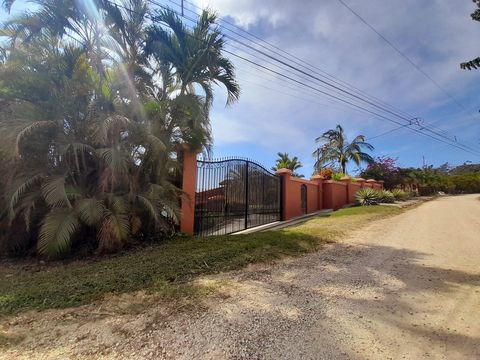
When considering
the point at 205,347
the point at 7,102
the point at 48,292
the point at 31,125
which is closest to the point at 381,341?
the point at 205,347

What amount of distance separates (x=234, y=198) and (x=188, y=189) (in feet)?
6.08

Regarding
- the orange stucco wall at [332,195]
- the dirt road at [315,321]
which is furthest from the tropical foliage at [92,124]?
the orange stucco wall at [332,195]

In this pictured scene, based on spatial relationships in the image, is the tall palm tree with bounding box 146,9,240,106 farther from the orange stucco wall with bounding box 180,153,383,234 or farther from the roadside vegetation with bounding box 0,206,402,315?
the roadside vegetation with bounding box 0,206,402,315

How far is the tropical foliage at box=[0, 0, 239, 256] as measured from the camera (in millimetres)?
6172

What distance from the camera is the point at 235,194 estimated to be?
9.96 m

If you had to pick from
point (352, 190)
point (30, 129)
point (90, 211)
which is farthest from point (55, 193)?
point (352, 190)

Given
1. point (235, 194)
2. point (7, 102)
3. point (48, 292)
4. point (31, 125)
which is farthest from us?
point (235, 194)

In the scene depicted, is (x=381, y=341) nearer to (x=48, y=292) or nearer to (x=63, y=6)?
(x=48, y=292)

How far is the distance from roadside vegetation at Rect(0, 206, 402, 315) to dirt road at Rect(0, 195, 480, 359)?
1.76ft

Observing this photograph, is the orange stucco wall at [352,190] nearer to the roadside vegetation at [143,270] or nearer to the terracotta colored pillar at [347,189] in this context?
the terracotta colored pillar at [347,189]

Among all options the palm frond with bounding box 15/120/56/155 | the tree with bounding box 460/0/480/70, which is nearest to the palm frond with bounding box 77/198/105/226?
the palm frond with bounding box 15/120/56/155

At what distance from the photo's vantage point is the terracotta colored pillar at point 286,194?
1288 centimetres

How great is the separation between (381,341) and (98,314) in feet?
9.76

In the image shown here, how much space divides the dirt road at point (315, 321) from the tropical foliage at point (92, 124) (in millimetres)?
3001
